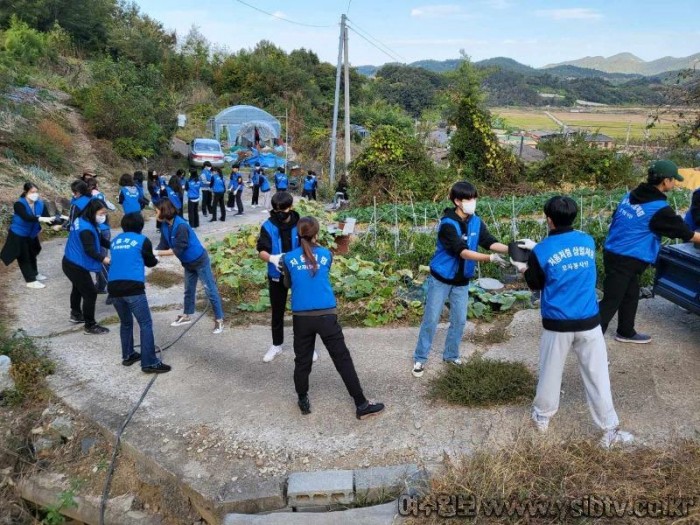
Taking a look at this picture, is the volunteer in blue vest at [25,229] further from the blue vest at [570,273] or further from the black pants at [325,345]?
the blue vest at [570,273]

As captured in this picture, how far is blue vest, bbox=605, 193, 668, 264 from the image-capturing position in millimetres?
4445

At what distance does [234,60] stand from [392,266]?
1453 inches

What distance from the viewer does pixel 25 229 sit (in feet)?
23.5

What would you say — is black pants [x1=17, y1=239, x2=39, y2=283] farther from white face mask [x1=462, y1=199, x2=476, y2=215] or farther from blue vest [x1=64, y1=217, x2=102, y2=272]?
white face mask [x1=462, y1=199, x2=476, y2=215]

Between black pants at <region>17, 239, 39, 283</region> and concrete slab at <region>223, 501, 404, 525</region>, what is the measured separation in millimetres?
5821

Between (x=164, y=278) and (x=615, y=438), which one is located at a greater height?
(x=615, y=438)

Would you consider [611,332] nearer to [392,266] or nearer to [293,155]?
[392,266]

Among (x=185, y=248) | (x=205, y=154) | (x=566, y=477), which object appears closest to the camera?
(x=566, y=477)

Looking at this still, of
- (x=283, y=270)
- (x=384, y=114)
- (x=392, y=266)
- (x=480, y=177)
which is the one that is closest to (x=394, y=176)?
→ (x=480, y=177)

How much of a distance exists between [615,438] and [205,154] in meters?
22.8

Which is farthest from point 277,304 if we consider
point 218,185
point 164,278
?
point 218,185

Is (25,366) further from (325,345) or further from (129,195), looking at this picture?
(129,195)

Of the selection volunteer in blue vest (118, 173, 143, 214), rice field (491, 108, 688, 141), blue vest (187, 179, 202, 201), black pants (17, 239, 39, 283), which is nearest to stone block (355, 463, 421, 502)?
black pants (17, 239, 39, 283)

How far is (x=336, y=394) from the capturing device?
15.1ft
